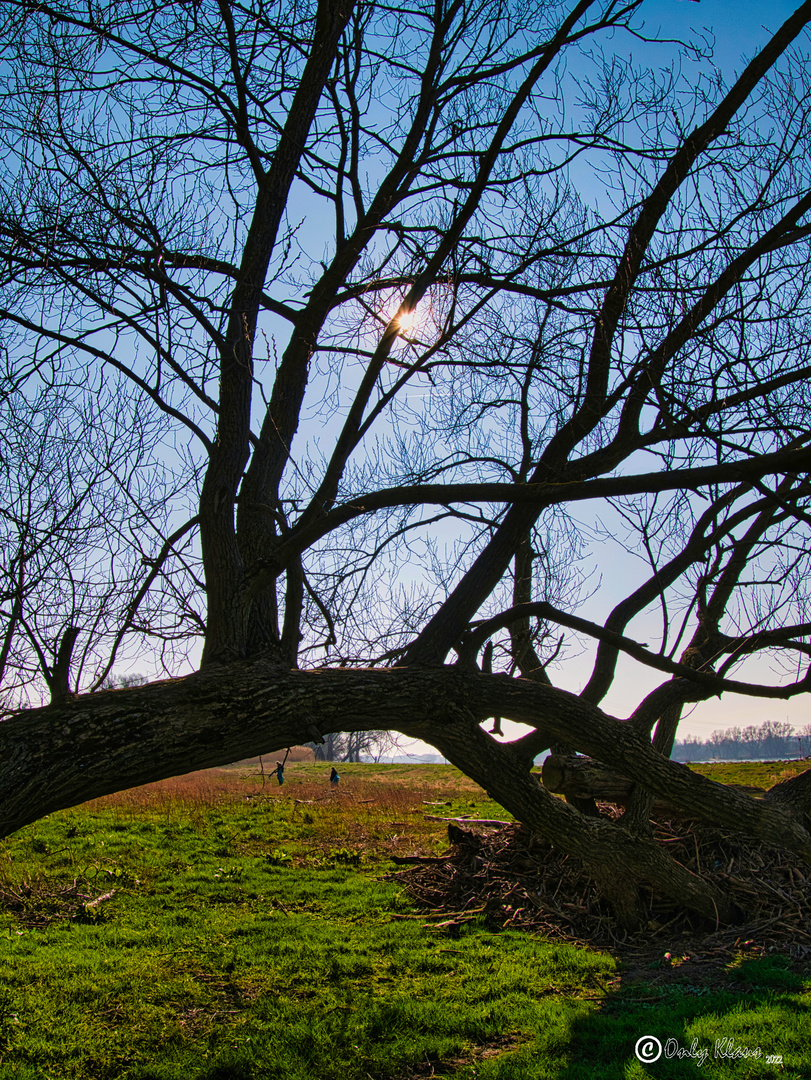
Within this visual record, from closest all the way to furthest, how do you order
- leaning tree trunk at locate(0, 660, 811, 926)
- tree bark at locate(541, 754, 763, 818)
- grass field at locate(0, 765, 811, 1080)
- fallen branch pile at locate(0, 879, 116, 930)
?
1. leaning tree trunk at locate(0, 660, 811, 926)
2. grass field at locate(0, 765, 811, 1080)
3. fallen branch pile at locate(0, 879, 116, 930)
4. tree bark at locate(541, 754, 763, 818)

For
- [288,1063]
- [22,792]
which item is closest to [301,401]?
[22,792]

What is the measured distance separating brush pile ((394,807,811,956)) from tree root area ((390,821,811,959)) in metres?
0.01

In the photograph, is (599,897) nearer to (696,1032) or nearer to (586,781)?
(586,781)

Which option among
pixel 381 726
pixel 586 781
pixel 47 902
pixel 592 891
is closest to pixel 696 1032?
pixel 381 726

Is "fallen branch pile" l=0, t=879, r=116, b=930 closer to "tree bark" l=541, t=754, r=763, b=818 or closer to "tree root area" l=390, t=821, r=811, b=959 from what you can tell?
"tree root area" l=390, t=821, r=811, b=959

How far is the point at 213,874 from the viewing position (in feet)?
30.1

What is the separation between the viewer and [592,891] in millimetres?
7906

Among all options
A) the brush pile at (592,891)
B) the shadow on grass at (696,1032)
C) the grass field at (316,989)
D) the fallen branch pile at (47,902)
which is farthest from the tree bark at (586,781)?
the fallen branch pile at (47,902)

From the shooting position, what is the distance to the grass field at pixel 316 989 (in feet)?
13.8

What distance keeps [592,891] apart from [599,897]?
26 centimetres

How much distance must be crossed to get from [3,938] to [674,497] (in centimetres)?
693

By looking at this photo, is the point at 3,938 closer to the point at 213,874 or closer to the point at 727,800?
the point at 213,874

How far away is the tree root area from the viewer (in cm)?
696

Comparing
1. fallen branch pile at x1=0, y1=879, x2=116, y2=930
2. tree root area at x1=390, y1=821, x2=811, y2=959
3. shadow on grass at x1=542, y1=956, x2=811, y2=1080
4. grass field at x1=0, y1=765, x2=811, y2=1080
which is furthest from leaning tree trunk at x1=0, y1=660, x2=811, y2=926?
fallen branch pile at x1=0, y1=879, x2=116, y2=930
